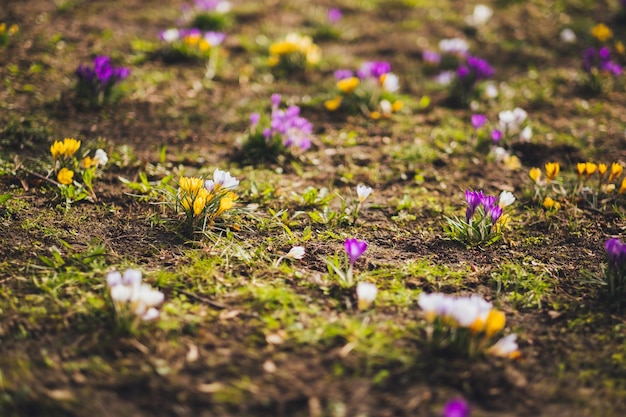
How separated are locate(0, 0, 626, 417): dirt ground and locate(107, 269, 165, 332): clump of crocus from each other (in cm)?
6

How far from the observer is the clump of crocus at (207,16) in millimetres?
5570

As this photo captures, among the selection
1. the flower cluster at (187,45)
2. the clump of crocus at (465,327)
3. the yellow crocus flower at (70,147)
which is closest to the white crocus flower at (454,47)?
the flower cluster at (187,45)

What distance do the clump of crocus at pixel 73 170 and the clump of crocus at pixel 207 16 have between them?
9.10 ft

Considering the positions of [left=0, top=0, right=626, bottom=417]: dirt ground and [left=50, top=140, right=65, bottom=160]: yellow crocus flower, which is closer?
[left=0, top=0, right=626, bottom=417]: dirt ground

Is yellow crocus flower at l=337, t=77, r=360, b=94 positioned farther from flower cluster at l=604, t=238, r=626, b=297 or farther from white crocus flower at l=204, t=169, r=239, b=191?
flower cluster at l=604, t=238, r=626, b=297

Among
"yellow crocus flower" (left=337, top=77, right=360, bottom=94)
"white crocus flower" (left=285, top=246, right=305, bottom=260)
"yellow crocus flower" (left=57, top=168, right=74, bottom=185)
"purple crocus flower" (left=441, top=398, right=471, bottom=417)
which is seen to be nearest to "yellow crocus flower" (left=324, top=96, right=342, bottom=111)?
"yellow crocus flower" (left=337, top=77, right=360, bottom=94)

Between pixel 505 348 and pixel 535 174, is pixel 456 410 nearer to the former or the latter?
pixel 505 348

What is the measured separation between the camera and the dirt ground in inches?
75.9

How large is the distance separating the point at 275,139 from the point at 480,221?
1494 millimetres

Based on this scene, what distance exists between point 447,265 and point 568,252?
0.69 m

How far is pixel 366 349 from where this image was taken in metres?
2.08

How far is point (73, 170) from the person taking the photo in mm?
3186

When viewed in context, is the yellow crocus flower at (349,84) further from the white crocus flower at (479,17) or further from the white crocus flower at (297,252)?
the white crocus flower at (479,17)

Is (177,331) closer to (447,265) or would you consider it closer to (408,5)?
(447,265)
